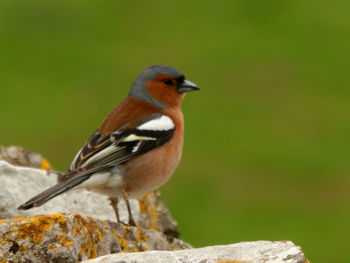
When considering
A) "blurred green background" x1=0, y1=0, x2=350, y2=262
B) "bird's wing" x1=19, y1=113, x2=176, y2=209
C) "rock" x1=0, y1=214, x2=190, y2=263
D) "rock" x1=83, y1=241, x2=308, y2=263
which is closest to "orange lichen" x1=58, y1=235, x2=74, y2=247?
"rock" x1=0, y1=214, x2=190, y2=263

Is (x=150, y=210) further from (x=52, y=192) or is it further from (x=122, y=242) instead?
(x=122, y=242)

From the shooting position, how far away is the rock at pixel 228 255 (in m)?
5.62

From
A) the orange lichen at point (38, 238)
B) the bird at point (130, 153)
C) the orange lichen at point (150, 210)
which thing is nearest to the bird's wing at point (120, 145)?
the bird at point (130, 153)

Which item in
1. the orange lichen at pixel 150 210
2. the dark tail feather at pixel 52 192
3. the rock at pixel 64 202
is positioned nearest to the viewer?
the dark tail feather at pixel 52 192

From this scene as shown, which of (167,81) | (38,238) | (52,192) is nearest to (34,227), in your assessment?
(38,238)

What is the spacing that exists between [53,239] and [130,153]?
2.53 metres

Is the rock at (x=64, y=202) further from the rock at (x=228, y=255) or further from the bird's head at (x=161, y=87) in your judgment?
the rock at (x=228, y=255)

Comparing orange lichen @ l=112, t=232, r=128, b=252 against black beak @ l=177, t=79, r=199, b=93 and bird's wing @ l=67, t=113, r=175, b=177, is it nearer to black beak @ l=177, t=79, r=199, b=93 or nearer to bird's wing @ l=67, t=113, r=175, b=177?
bird's wing @ l=67, t=113, r=175, b=177

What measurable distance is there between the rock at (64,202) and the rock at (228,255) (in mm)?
1944

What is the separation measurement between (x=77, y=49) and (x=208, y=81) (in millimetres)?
2953

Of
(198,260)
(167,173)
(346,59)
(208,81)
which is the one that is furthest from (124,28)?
(198,260)

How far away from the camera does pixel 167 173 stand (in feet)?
27.7

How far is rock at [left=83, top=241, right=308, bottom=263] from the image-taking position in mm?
5621

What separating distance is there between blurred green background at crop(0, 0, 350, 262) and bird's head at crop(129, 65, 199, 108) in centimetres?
613
